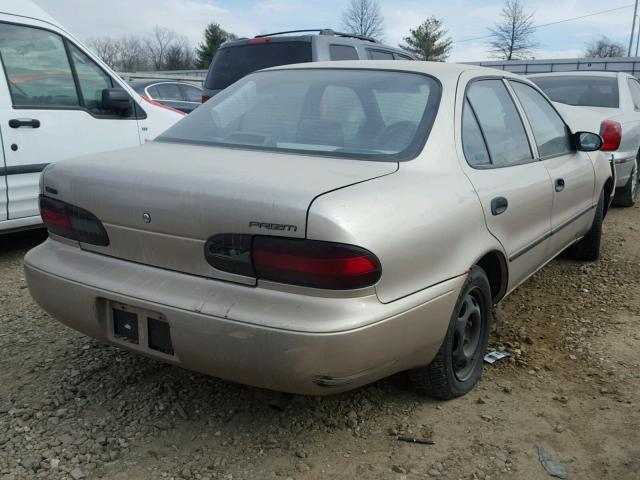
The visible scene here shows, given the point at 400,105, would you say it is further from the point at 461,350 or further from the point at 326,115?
the point at 461,350

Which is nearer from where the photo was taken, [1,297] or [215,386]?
[215,386]

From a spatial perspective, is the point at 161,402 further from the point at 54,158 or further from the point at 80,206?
the point at 54,158

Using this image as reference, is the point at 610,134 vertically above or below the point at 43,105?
below

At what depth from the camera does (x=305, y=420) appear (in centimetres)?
258

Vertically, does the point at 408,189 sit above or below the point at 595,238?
above

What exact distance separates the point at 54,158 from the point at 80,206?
2540mm

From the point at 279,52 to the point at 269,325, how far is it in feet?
17.8

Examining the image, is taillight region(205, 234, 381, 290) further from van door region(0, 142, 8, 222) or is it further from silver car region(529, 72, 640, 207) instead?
silver car region(529, 72, 640, 207)

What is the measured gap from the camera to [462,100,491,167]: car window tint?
2.75m

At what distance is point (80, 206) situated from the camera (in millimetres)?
2469

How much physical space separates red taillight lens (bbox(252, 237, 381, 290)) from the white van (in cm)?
320

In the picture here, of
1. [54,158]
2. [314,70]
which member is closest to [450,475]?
[314,70]

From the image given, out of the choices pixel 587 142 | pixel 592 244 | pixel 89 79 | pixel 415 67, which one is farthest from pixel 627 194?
pixel 89 79

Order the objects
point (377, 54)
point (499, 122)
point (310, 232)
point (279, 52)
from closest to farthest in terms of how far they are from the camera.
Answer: point (310, 232) → point (499, 122) → point (279, 52) → point (377, 54)
